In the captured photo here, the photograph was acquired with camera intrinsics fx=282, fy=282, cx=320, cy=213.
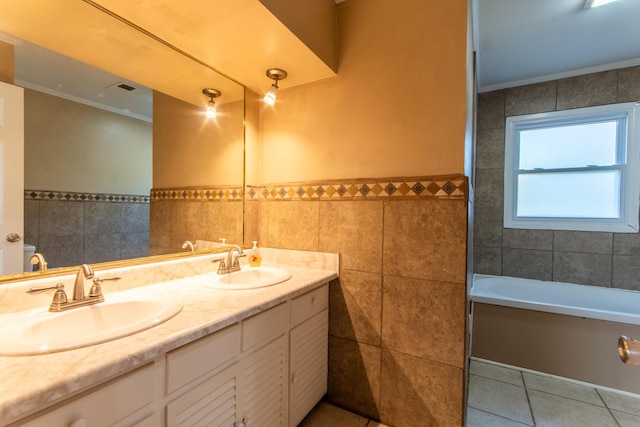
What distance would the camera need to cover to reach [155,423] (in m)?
0.78

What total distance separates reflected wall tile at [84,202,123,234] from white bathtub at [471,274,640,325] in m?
2.47

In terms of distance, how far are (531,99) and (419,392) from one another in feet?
9.55

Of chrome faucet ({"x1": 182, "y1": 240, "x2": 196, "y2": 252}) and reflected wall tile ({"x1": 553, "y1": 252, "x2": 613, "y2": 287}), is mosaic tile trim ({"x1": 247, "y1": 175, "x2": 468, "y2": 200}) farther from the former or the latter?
reflected wall tile ({"x1": 553, "y1": 252, "x2": 613, "y2": 287})

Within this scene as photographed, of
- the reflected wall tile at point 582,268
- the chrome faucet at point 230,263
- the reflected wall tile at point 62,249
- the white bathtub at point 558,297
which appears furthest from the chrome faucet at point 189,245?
the reflected wall tile at point 582,268

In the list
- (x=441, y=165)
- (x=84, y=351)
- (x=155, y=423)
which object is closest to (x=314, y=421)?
(x=155, y=423)

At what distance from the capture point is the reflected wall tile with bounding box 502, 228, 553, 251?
272 cm

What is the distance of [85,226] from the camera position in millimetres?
1190

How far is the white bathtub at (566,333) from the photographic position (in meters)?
1.90

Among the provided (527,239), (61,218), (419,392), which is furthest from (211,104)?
(527,239)

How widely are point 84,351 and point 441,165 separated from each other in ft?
5.06

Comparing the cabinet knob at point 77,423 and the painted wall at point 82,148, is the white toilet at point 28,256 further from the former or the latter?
the cabinet knob at point 77,423

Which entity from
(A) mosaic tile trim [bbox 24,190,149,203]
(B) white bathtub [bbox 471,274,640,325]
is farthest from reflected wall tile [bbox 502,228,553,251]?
(A) mosaic tile trim [bbox 24,190,149,203]

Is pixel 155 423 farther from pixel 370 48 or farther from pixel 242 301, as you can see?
pixel 370 48

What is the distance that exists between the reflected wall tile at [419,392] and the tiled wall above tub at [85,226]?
4.75 ft
